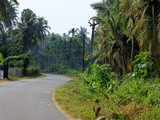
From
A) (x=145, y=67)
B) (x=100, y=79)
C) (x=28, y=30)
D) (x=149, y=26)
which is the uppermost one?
(x=28, y=30)

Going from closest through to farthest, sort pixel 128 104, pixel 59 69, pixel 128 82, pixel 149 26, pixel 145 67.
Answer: pixel 128 104 → pixel 128 82 → pixel 149 26 → pixel 145 67 → pixel 59 69

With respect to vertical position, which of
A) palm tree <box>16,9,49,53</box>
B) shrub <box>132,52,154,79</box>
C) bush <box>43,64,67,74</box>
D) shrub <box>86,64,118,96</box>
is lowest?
bush <box>43,64,67,74</box>

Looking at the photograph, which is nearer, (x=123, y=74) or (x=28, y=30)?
A: (x=123, y=74)

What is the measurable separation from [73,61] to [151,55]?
63919mm

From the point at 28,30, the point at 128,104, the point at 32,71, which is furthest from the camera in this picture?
the point at 28,30

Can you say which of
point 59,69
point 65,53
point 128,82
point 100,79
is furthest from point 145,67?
point 65,53

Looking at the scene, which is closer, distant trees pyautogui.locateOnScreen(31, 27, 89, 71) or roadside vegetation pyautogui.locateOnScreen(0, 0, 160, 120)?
roadside vegetation pyautogui.locateOnScreen(0, 0, 160, 120)

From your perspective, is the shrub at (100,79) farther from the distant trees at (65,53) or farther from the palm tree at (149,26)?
the distant trees at (65,53)

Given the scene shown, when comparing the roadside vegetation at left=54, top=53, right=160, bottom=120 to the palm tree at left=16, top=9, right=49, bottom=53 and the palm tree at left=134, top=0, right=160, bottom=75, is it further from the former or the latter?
the palm tree at left=16, top=9, right=49, bottom=53

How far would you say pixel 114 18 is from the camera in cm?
2584

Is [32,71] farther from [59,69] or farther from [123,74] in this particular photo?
[123,74]

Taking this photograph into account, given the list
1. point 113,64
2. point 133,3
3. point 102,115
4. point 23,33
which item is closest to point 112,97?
point 102,115

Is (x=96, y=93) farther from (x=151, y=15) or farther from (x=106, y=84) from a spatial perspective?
(x=151, y=15)

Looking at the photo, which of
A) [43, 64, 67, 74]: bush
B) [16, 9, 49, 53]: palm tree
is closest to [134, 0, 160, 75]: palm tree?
[16, 9, 49, 53]: palm tree
